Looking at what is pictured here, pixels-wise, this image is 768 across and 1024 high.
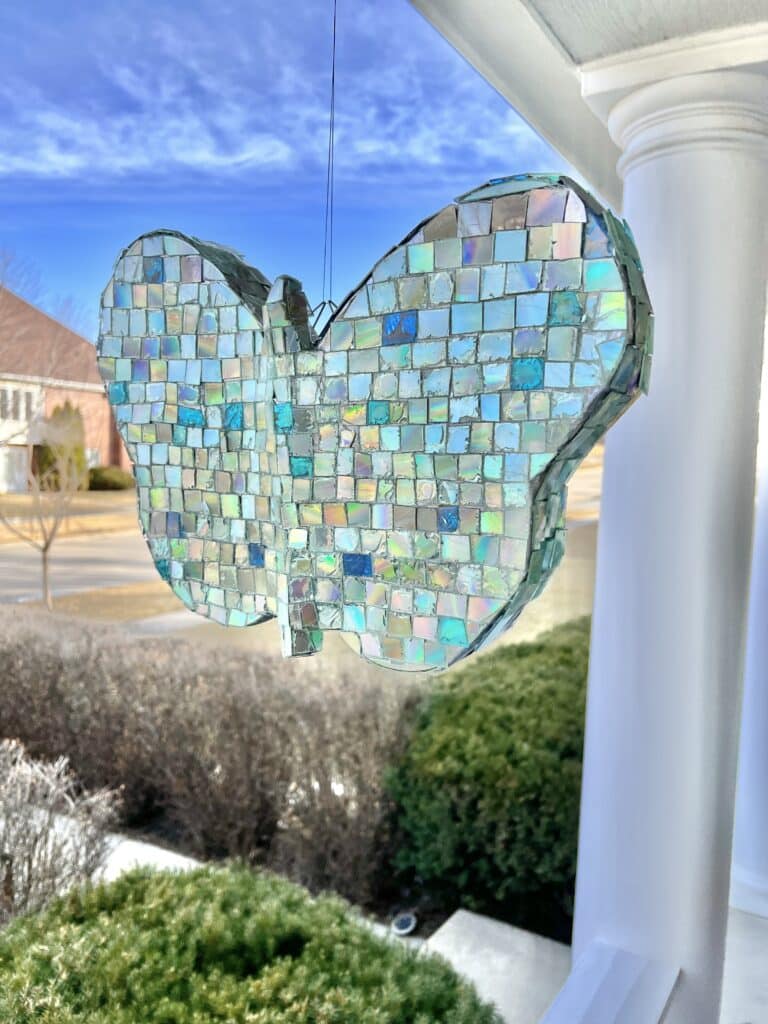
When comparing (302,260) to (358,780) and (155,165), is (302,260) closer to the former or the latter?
(155,165)

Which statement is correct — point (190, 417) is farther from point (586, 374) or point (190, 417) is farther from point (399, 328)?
point (586, 374)

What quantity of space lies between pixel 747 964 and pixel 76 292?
263 centimetres

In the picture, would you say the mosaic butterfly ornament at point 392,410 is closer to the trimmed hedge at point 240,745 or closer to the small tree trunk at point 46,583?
the small tree trunk at point 46,583

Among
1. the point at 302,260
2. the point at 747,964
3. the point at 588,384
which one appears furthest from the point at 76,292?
the point at 747,964

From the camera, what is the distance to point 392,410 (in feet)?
1.98

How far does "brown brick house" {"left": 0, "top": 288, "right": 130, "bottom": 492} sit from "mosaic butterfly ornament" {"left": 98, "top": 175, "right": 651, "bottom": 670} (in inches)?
46.4

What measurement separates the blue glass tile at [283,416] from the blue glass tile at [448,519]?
0.45 ft

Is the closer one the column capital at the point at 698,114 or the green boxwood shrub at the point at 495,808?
the column capital at the point at 698,114

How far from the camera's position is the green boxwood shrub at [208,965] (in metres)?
1.58

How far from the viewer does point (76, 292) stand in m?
1.93

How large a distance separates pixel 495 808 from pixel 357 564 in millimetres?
2756

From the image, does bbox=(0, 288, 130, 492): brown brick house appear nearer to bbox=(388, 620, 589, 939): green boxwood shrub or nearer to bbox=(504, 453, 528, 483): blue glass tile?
bbox=(504, 453, 528, 483): blue glass tile

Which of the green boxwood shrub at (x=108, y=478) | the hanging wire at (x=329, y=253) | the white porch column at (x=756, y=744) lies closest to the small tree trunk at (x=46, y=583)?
the green boxwood shrub at (x=108, y=478)

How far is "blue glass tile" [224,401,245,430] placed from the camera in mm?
665
